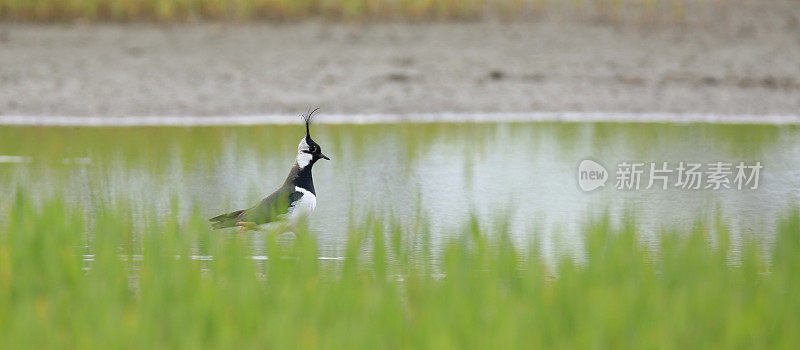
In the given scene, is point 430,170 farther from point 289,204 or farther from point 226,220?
point 289,204

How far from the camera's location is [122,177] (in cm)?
766

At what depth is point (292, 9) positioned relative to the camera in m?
13.8

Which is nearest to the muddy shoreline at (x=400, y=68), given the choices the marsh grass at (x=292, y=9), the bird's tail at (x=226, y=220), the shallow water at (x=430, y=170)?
the marsh grass at (x=292, y=9)

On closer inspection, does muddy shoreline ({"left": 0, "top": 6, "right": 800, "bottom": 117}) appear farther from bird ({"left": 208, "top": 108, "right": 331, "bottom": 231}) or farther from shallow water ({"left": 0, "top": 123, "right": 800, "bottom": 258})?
bird ({"left": 208, "top": 108, "right": 331, "bottom": 231})

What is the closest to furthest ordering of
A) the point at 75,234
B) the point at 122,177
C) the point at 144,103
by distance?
the point at 75,234, the point at 122,177, the point at 144,103

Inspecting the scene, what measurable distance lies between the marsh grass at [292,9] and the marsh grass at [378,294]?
28.2 ft

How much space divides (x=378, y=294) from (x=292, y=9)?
32.2 feet

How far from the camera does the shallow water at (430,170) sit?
271 inches

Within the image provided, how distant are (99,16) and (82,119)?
292cm

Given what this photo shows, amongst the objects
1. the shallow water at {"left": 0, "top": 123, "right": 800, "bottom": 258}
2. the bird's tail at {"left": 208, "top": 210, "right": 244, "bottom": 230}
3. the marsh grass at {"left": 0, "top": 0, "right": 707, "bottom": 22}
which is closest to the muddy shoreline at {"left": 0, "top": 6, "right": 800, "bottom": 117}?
the marsh grass at {"left": 0, "top": 0, "right": 707, "bottom": 22}

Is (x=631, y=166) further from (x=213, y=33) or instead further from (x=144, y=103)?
(x=213, y=33)

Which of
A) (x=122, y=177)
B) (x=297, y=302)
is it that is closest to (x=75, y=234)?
(x=297, y=302)

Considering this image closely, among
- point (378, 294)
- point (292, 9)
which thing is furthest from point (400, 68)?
point (378, 294)

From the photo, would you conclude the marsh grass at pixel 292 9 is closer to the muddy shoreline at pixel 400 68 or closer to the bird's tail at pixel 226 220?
the muddy shoreline at pixel 400 68
